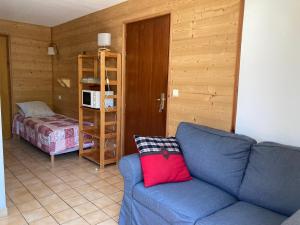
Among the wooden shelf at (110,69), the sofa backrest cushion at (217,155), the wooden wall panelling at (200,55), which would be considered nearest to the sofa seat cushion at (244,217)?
the sofa backrest cushion at (217,155)

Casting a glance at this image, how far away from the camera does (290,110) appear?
81.0 inches

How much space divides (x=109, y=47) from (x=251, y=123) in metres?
2.49

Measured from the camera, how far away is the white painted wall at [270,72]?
→ 2.02 metres

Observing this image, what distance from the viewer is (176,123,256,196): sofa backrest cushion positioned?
1.93m

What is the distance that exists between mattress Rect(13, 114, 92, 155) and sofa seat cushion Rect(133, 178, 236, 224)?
2132 mm

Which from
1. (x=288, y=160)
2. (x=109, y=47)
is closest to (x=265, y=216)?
(x=288, y=160)

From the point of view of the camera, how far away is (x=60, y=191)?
285cm

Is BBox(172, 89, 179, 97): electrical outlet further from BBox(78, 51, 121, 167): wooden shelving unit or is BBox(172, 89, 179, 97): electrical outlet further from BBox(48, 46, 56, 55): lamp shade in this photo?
BBox(48, 46, 56, 55): lamp shade

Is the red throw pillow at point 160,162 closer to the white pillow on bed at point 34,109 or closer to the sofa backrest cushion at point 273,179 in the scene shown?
the sofa backrest cushion at point 273,179

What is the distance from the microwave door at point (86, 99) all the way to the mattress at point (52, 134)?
46cm

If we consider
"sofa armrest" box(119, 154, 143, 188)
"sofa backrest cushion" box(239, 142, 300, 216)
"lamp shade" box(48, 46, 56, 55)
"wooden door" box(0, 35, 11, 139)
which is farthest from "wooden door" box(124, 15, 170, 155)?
"wooden door" box(0, 35, 11, 139)

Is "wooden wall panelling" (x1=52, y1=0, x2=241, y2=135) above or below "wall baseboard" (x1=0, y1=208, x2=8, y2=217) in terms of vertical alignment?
above

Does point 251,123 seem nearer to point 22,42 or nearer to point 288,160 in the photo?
point 288,160

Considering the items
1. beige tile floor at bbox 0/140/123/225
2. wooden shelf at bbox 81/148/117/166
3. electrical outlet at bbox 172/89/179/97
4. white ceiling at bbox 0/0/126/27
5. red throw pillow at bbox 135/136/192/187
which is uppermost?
white ceiling at bbox 0/0/126/27
